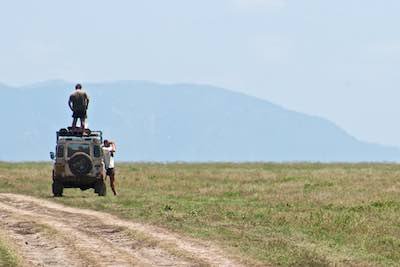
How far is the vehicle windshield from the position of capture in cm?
3419

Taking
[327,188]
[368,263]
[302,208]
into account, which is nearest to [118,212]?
[302,208]

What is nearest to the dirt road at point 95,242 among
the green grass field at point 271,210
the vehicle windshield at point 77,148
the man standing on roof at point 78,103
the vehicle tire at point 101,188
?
the green grass field at point 271,210

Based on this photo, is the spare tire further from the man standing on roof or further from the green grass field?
the man standing on roof

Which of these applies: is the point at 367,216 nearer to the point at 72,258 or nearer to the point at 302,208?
the point at 302,208

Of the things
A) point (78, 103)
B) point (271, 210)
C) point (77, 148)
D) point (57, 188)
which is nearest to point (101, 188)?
point (57, 188)

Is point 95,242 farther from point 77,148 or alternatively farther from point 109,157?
point 109,157

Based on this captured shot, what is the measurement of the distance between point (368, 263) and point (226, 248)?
3.13 meters

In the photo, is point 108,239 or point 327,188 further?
point 327,188

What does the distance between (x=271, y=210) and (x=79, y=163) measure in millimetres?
8375

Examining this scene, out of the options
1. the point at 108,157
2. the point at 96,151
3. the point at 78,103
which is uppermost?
the point at 78,103

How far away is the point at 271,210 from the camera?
28922mm

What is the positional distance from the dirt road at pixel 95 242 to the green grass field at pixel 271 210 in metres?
0.80

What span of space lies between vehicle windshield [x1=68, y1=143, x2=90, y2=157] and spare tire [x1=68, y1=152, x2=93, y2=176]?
196 mm

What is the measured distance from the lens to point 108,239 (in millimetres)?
21578
